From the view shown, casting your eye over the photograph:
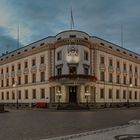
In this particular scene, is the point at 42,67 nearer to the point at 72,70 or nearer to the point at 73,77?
the point at 72,70

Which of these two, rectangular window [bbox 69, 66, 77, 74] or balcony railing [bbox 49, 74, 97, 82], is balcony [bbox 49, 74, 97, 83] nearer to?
balcony railing [bbox 49, 74, 97, 82]

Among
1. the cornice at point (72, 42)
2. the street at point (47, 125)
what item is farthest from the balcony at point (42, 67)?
the street at point (47, 125)

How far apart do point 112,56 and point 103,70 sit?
17.2 feet

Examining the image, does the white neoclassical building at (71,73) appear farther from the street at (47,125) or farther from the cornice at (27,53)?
the street at (47,125)

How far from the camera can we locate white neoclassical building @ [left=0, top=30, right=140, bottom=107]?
51.0m

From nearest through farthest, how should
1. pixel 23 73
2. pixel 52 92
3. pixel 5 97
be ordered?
pixel 52 92 < pixel 23 73 < pixel 5 97

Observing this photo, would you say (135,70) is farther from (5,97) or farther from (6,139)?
(6,139)

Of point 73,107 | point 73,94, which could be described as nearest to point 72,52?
point 73,94

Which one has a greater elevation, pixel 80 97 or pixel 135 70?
pixel 135 70

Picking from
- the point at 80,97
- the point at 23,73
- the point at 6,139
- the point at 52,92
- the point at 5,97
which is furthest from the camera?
the point at 5,97

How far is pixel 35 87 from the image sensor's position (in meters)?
59.6

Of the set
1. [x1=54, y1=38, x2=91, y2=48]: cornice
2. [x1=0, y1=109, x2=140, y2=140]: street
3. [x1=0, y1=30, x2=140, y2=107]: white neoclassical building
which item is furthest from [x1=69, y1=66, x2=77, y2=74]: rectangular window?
[x1=0, y1=109, x2=140, y2=140]: street

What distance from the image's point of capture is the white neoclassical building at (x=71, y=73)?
2008 inches

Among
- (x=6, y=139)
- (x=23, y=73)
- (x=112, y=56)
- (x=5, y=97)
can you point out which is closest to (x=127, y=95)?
(x=112, y=56)
